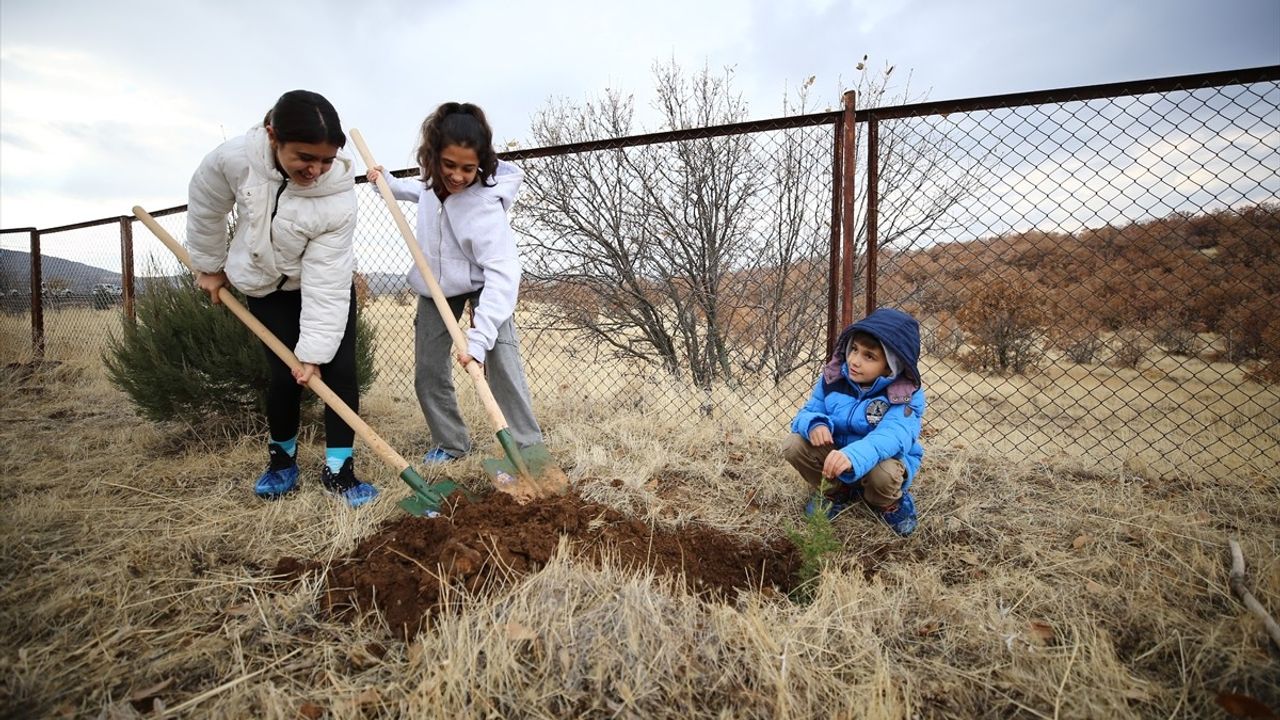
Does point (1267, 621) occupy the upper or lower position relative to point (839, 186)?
lower

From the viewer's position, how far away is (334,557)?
2.15 metres

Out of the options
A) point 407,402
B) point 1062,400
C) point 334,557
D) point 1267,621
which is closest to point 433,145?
point 334,557

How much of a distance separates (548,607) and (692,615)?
16.3 inches

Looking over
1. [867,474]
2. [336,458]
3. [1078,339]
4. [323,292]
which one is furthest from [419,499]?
[1078,339]

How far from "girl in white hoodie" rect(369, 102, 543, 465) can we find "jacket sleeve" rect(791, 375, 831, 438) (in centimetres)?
127

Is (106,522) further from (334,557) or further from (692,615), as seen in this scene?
(692,615)

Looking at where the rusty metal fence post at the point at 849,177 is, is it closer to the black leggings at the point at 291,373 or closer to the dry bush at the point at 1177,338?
the black leggings at the point at 291,373

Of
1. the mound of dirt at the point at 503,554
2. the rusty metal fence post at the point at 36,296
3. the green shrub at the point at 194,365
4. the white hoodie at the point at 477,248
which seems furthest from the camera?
the rusty metal fence post at the point at 36,296

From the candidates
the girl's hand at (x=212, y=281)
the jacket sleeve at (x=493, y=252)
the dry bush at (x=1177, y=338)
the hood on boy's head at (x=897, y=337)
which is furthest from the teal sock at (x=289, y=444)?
the dry bush at (x=1177, y=338)

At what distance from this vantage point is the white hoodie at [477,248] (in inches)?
105

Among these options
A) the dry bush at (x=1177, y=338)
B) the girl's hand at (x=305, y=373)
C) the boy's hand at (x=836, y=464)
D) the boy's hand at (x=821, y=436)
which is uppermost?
the dry bush at (x=1177, y=338)

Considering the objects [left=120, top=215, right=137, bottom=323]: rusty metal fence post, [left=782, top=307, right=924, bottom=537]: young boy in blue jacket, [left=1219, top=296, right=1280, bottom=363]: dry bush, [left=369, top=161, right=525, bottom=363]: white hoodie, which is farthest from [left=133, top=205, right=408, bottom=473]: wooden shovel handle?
[left=1219, top=296, right=1280, bottom=363]: dry bush

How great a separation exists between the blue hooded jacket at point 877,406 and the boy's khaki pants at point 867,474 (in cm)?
5

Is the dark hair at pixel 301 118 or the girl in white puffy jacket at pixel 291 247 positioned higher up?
the dark hair at pixel 301 118
